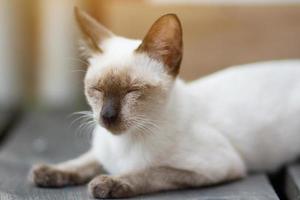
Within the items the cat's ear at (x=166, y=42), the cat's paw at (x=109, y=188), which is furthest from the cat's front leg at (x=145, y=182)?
the cat's ear at (x=166, y=42)

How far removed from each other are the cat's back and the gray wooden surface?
3.8 inches

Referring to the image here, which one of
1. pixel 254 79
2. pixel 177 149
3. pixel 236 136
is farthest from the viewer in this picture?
pixel 254 79

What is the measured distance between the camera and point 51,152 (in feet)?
6.53

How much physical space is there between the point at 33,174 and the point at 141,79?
Result: 40 centimetres

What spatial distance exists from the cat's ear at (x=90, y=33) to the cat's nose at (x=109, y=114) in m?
0.21

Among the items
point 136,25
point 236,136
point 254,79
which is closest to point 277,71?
point 254,79

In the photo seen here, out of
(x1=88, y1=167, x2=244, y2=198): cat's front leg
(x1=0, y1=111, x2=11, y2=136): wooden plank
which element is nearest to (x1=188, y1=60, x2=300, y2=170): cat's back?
(x1=88, y1=167, x2=244, y2=198): cat's front leg

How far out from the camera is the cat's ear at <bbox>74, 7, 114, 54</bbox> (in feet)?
4.91

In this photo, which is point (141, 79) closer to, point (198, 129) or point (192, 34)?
point (198, 129)

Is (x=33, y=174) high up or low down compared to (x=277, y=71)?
down

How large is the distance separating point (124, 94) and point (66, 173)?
316mm

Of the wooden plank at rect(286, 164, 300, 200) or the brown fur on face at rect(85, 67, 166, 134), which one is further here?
the wooden plank at rect(286, 164, 300, 200)

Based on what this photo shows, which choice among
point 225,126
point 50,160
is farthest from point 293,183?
point 50,160

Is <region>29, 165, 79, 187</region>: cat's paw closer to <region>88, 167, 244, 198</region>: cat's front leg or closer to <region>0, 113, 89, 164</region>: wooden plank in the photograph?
<region>88, 167, 244, 198</region>: cat's front leg
